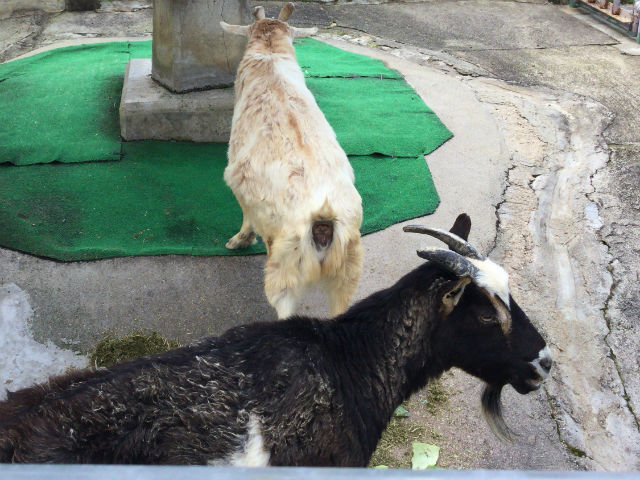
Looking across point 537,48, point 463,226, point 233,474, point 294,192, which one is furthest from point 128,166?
point 537,48

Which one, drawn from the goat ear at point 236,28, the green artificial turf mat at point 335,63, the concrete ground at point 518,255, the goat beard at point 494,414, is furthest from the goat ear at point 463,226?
the green artificial turf mat at point 335,63

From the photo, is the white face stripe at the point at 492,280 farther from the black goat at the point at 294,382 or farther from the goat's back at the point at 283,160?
the goat's back at the point at 283,160

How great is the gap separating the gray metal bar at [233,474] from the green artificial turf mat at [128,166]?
370 cm

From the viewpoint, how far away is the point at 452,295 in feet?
8.65

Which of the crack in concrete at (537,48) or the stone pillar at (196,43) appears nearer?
the stone pillar at (196,43)

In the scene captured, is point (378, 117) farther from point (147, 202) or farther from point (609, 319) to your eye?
point (609, 319)

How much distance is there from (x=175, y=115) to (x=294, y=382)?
3960mm

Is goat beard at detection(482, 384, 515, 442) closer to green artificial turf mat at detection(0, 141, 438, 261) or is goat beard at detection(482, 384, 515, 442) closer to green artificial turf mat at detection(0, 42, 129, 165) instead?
green artificial turf mat at detection(0, 141, 438, 261)

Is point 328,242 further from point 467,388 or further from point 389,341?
point 467,388

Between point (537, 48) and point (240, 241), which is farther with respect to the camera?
point (537, 48)

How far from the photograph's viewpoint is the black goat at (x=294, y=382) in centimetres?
214

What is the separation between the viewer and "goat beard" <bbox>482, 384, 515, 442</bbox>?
3.13m

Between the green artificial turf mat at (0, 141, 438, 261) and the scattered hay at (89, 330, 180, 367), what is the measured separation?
865mm

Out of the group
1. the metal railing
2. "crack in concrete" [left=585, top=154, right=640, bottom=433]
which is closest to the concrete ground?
"crack in concrete" [left=585, top=154, right=640, bottom=433]
